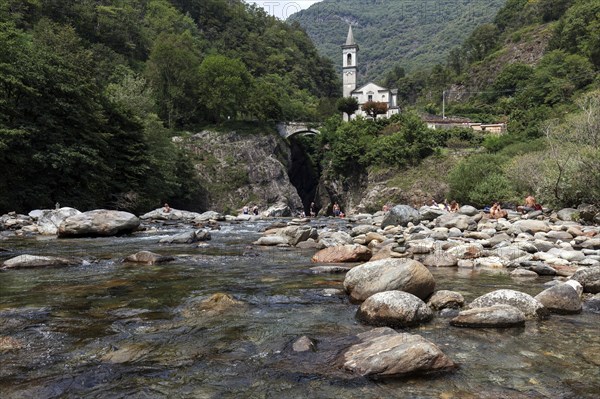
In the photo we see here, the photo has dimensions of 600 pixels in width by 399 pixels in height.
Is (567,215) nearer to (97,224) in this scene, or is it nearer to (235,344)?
(235,344)

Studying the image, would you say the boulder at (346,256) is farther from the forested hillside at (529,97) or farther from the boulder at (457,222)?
the forested hillside at (529,97)

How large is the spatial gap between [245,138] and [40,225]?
157 ft

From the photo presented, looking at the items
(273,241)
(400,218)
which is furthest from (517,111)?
(273,241)

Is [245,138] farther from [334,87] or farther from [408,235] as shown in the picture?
[334,87]

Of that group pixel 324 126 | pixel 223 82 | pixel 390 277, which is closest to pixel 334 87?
pixel 324 126

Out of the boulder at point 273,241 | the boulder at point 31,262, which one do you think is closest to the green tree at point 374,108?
the boulder at point 273,241

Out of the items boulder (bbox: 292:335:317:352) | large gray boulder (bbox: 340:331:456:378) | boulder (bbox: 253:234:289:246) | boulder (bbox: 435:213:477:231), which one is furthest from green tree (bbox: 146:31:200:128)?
large gray boulder (bbox: 340:331:456:378)

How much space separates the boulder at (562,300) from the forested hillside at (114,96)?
27352mm

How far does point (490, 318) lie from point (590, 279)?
313 cm

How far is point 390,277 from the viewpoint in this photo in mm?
7051

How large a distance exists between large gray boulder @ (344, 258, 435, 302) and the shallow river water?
0.38 metres

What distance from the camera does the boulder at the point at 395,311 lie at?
582 cm

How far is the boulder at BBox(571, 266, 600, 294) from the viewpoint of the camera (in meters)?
7.41

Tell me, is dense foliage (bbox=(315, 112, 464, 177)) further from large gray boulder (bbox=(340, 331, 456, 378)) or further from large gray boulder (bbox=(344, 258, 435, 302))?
large gray boulder (bbox=(340, 331, 456, 378))
